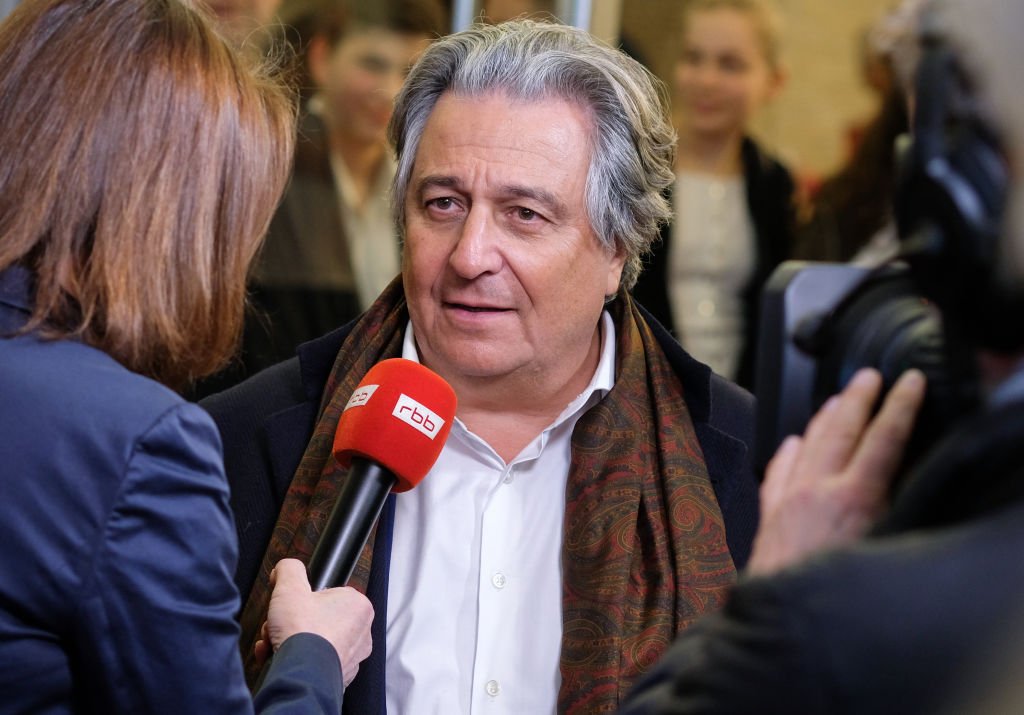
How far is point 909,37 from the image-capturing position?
0.96 m

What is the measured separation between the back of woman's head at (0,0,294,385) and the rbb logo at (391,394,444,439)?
35cm

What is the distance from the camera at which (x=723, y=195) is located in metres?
3.66

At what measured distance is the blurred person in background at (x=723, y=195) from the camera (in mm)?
3576

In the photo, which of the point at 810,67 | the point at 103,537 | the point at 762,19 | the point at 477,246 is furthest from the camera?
the point at 810,67

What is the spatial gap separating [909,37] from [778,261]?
2.74 metres

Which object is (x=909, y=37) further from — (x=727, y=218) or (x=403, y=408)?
(x=727, y=218)

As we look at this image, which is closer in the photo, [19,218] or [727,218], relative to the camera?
[19,218]

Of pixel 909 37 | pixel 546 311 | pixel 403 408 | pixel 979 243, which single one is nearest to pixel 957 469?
pixel 979 243

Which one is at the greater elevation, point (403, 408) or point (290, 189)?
point (403, 408)

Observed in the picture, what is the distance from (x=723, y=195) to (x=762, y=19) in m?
0.49

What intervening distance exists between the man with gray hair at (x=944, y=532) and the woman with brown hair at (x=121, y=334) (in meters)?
0.49

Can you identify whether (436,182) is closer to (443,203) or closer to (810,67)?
(443,203)

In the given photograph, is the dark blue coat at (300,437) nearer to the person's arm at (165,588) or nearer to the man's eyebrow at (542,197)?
the man's eyebrow at (542,197)

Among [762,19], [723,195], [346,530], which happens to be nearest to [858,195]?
[723,195]
